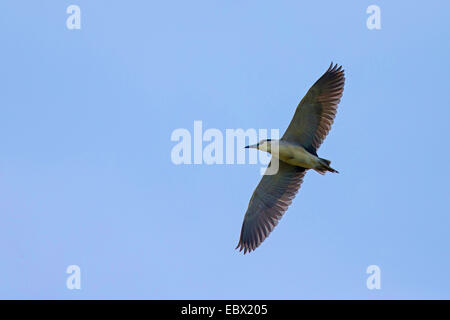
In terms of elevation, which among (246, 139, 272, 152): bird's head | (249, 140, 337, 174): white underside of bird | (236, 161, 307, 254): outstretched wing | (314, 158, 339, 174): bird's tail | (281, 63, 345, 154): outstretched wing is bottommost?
(236, 161, 307, 254): outstretched wing

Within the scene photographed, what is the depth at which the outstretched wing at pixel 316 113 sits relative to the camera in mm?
13742

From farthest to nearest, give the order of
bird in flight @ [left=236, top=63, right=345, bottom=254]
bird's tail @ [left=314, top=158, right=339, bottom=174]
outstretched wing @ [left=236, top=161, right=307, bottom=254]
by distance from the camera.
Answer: outstretched wing @ [left=236, top=161, right=307, bottom=254]
bird in flight @ [left=236, top=63, right=345, bottom=254]
bird's tail @ [left=314, top=158, right=339, bottom=174]

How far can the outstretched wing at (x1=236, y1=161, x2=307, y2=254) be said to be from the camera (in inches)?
563

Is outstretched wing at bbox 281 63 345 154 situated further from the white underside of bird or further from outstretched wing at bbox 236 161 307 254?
outstretched wing at bbox 236 161 307 254

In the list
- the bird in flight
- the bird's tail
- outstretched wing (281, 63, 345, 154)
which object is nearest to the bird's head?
the bird in flight

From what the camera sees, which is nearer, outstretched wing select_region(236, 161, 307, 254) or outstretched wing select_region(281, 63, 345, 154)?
outstretched wing select_region(281, 63, 345, 154)

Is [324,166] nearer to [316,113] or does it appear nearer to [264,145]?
[316,113]

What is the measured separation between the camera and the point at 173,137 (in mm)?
13641
